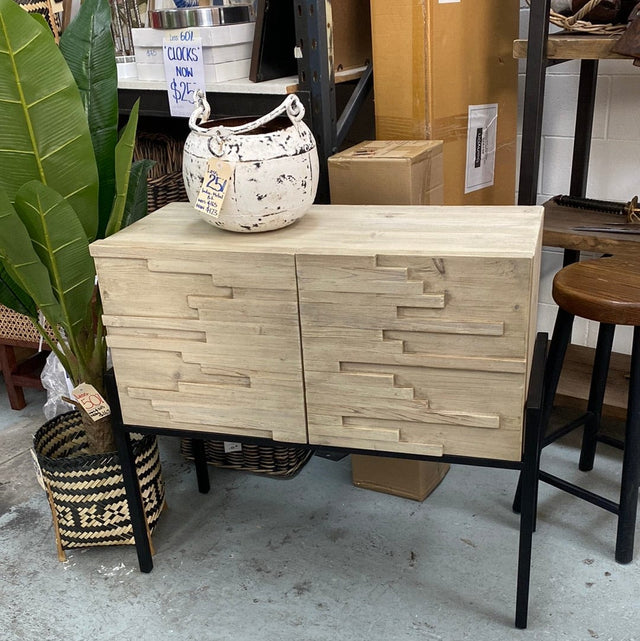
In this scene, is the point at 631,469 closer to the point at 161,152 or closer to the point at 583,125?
the point at 583,125

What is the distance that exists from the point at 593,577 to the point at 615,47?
1210mm

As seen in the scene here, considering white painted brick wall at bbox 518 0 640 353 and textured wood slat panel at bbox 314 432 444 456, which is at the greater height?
white painted brick wall at bbox 518 0 640 353

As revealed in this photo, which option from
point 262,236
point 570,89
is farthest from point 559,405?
point 262,236

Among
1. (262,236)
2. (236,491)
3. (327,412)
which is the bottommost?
(236,491)

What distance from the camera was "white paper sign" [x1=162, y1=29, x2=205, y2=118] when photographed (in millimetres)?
1989

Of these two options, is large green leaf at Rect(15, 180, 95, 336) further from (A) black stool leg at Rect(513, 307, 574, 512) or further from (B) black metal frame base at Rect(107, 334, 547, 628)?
(A) black stool leg at Rect(513, 307, 574, 512)

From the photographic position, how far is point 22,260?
1589 millimetres

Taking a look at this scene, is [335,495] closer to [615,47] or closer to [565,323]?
[565,323]

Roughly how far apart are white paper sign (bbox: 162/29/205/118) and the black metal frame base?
2.56 feet

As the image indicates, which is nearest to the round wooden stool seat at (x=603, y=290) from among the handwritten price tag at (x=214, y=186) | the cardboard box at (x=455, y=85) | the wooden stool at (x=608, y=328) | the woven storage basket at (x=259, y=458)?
the wooden stool at (x=608, y=328)

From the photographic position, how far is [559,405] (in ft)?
7.73

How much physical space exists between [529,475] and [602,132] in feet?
4.34

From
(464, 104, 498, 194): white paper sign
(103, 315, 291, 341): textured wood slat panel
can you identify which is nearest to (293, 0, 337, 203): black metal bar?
(464, 104, 498, 194): white paper sign

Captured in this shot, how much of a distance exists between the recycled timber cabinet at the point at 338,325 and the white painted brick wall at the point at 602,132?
3.13 feet
